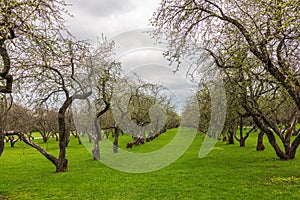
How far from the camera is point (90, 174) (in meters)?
18.5

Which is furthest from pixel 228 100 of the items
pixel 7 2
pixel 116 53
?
pixel 7 2

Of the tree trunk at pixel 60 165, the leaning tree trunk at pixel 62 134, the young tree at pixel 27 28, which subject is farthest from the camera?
the tree trunk at pixel 60 165

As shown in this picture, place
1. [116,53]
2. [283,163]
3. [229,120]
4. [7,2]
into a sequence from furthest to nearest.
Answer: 1. [116,53]
2. [229,120]
3. [283,163]
4. [7,2]

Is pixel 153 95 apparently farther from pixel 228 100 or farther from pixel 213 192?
pixel 213 192

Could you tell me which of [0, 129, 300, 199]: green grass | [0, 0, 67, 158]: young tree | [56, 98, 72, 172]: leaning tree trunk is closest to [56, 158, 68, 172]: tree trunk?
[56, 98, 72, 172]: leaning tree trunk

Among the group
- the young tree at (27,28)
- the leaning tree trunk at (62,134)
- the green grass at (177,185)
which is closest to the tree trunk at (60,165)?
the leaning tree trunk at (62,134)

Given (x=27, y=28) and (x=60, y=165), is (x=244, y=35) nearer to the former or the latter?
(x=27, y=28)

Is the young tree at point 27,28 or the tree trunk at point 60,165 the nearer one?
the young tree at point 27,28

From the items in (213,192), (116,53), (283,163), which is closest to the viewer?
(213,192)

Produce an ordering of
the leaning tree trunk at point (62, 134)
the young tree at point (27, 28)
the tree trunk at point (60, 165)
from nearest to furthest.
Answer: the young tree at point (27, 28)
the leaning tree trunk at point (62, 134)
the tree trunk at point (60, 165)

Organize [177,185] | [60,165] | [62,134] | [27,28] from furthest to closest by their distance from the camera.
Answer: [60,165]
[62,134]
[177,185]
[27,28]

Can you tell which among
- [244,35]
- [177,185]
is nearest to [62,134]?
[177,185]

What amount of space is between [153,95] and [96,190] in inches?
1318

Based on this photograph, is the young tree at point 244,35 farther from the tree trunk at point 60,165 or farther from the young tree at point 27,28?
the tree trunk at point 60,165
